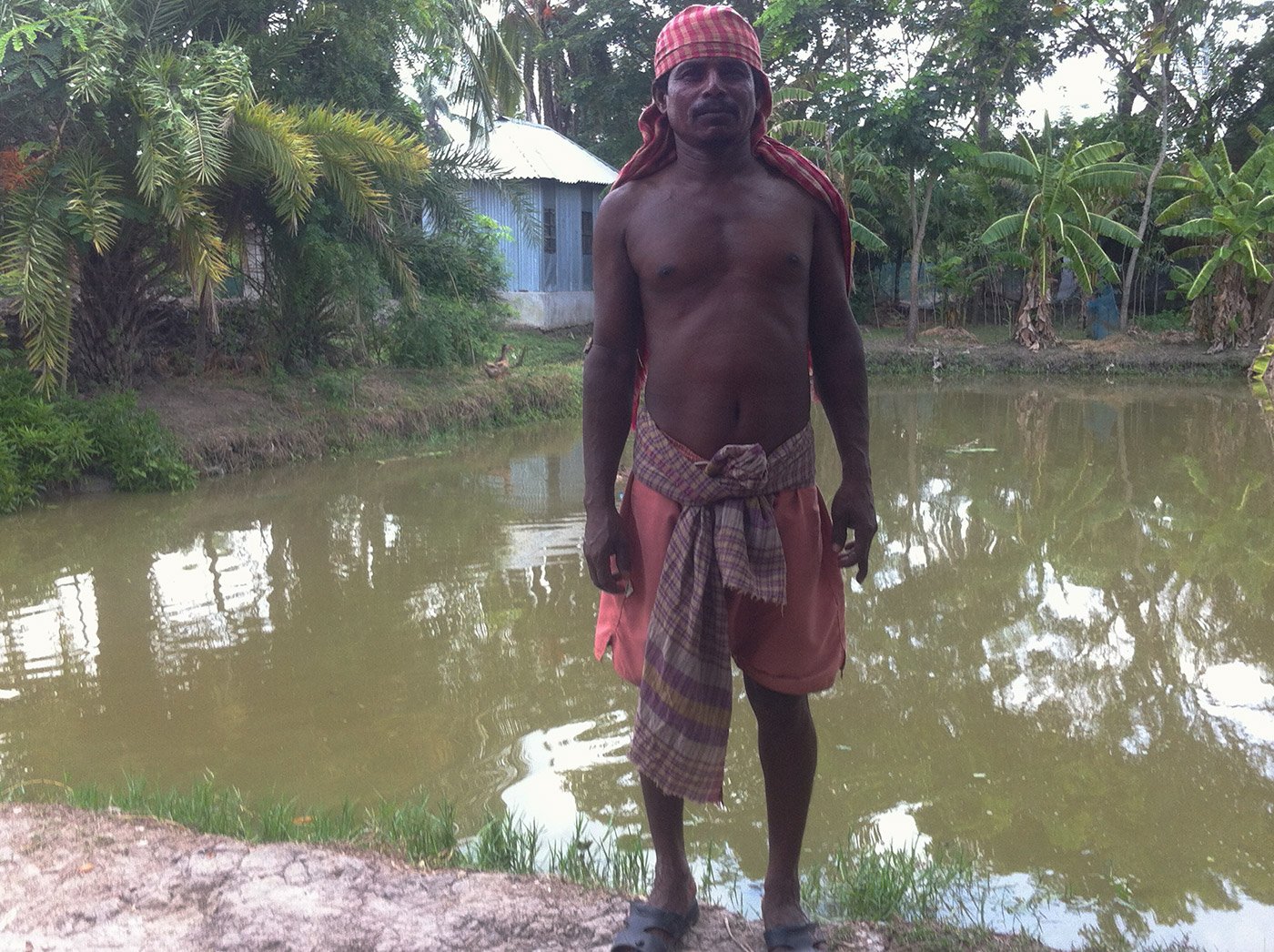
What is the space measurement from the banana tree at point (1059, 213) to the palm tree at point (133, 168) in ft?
34.8

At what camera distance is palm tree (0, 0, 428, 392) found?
26.2 feet

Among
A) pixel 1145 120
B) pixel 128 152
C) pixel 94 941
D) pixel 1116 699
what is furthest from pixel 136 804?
pixel 1145 120

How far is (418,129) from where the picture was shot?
497 inches

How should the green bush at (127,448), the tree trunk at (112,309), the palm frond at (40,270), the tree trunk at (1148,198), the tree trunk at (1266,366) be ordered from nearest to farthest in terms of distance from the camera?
the palm frond at (40,270), the green bush at (127,448), the tree trunk at (112,309), the tree trunk at (1266,366), the tree trunk at (1148,198)

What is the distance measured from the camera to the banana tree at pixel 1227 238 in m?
16.4

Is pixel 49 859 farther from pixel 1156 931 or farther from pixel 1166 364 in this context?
pixel 1166 364

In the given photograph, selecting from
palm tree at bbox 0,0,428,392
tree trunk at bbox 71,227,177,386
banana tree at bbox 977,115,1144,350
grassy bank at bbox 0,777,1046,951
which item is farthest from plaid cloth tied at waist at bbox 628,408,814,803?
banana tree at bbox 977,115,1144,350

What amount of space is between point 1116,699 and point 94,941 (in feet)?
11.5

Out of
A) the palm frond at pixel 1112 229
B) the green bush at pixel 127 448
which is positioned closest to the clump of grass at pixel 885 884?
the green bush at pixel 127 448

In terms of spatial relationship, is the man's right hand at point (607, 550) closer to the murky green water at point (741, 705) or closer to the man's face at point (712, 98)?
the man's face at point (712, 98)

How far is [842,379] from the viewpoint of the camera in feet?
8.11

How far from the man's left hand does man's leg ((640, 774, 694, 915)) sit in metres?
0.61

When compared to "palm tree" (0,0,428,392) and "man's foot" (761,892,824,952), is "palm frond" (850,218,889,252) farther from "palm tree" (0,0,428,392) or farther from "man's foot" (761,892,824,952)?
"man's foot" (761,892,824,952)

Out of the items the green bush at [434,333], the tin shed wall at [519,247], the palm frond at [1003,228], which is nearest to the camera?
the green bush at [434,333]
